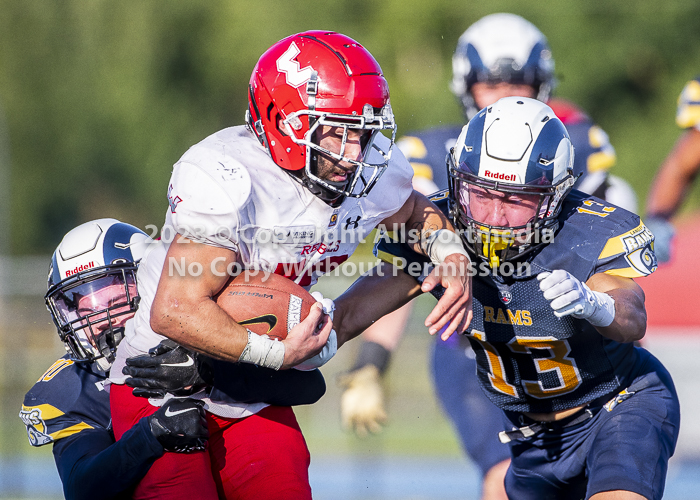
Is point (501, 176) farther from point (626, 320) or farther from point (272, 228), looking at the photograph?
point (272, 228)

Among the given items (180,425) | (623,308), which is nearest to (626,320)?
(623,308)

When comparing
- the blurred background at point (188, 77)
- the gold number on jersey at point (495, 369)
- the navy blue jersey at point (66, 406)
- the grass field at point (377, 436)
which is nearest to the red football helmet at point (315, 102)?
the gold number on jersey at point (495, 369)

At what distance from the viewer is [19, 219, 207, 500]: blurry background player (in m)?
3.30

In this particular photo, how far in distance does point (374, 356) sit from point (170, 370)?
5.54 feet

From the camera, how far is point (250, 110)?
3.07 meters

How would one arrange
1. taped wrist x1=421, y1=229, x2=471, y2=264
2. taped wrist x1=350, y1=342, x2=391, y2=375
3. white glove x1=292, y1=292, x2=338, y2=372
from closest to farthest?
white glove x1=292, y1=292, x2=338, y2=372 → taped wrist x1=421, y1=229, x2=471, y2=264 → taped wrist x1=350, y1=342, x2=391, y2=375

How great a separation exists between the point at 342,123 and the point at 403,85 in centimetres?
1242

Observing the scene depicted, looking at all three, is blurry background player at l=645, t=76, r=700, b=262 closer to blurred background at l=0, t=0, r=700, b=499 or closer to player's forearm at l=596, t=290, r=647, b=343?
player's forearm at l=596, t=290, r=647, b=343

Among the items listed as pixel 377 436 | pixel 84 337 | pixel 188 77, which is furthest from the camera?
pixel 188 77

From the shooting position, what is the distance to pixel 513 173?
3182 mm

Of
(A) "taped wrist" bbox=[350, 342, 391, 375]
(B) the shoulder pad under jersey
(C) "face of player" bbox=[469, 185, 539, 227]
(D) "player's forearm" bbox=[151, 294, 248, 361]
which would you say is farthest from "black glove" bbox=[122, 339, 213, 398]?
(A) "taped wrist" bbox=[350, 342, 391, 375]

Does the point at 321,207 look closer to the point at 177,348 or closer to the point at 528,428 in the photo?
the point at 177,348

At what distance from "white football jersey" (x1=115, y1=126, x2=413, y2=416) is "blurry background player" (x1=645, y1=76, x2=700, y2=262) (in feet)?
10.3

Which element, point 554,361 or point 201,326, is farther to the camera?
point 554,361
